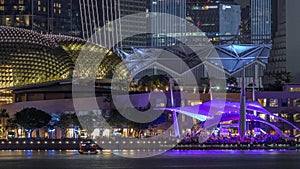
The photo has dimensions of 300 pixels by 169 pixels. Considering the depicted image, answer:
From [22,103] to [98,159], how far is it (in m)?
62.6

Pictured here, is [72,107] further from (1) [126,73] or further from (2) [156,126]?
(1) [126,73]

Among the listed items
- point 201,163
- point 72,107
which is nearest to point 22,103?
point 72,107

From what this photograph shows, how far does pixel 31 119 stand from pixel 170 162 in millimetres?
55019

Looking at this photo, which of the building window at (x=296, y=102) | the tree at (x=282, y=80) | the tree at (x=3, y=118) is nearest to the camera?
the tree at (x=3, y=118)

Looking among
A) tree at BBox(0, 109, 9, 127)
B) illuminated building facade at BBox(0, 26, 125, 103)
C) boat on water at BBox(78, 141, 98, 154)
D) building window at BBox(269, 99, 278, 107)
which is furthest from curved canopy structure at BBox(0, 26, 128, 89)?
boat on water at BBox(78, 141, 98, 154)

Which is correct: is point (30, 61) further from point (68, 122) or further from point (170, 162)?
point (170, 162)

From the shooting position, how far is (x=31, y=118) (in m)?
154

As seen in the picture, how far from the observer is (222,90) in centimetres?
18812

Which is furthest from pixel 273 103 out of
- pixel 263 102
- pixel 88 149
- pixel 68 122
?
pixel 88 149

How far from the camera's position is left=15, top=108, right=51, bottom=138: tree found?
154m

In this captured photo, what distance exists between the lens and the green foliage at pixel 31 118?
6043 inches

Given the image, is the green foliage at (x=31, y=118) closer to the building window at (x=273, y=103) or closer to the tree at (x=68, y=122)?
the tree at (x=68, y=122)

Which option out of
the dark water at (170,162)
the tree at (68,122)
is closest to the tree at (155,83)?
the tree at (68,122)

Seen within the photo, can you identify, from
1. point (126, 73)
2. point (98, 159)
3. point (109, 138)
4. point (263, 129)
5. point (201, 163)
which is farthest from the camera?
point (126, 73)
